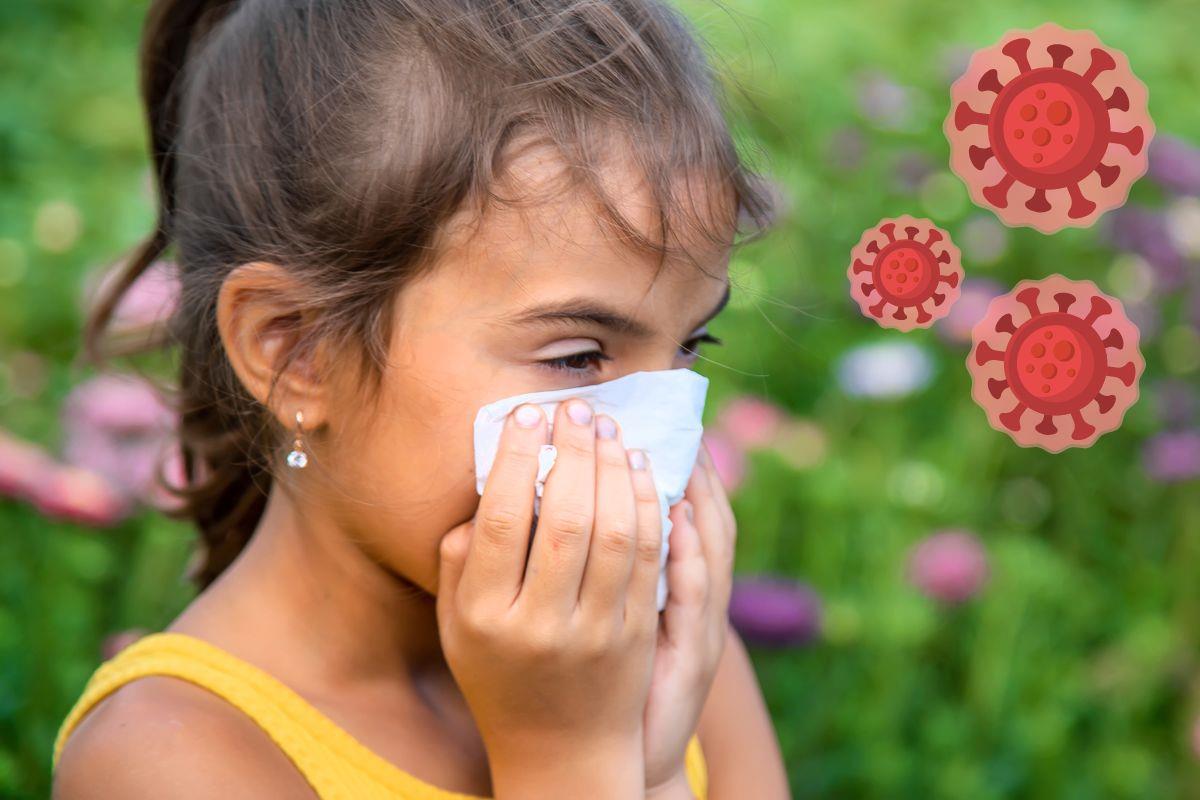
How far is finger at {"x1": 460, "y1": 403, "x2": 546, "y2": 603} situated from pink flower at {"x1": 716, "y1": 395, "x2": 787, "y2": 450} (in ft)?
4.72

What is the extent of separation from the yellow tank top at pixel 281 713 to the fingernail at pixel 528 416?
42cm

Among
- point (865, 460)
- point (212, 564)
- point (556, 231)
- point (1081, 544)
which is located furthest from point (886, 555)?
point (556, 231)

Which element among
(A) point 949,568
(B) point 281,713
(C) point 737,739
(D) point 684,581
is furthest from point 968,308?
(B) point 281,713

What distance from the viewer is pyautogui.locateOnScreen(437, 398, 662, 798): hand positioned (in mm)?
1341

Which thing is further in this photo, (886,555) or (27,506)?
(886,555)

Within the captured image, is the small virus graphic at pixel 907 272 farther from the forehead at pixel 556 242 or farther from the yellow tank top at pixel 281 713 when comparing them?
the yellow tank top at pixel 281 713

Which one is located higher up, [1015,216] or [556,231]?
[1015,216]

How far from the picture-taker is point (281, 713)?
4.80ft

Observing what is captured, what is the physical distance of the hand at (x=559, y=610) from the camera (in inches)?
52.8

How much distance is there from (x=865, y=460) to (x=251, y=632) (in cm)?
163

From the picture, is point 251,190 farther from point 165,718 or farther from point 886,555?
point 886,555

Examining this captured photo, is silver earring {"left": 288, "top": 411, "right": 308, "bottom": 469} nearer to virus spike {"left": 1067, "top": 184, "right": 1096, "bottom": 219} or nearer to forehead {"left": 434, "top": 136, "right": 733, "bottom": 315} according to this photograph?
forehead {"left": 434, "top": 136, "right": 733, "bottom": 315}

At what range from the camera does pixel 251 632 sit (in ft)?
5.03

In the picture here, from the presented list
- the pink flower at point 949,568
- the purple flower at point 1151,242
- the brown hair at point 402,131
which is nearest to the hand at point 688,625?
the brown hair at point 402,131
